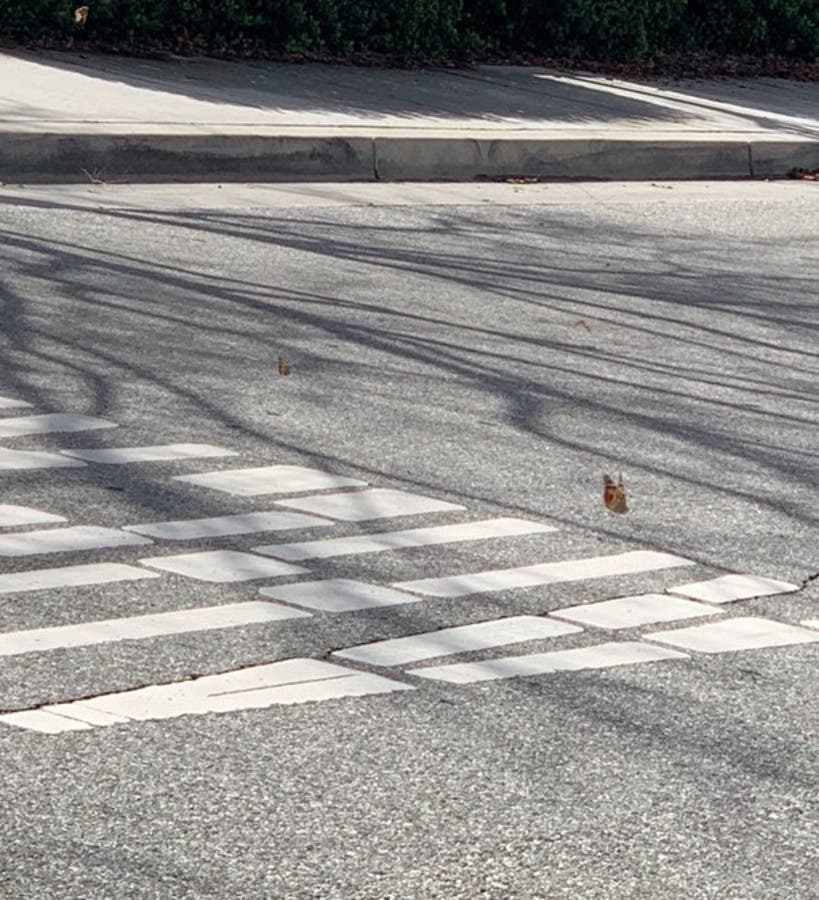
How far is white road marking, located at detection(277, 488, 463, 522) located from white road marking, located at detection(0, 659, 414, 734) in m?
1.27

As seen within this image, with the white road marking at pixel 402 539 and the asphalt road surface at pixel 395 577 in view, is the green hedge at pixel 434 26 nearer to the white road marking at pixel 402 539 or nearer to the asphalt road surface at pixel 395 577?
the asphalt road surface at pixel 395 577

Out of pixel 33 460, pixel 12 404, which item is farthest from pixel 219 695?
pixel 12 404

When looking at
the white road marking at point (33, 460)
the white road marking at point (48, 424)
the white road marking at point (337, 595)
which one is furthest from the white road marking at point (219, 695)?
the white road marking at point (48, 424)

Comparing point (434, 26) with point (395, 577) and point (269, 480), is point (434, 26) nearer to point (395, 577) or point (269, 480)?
point (269, 480)

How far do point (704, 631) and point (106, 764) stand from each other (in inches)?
67.3

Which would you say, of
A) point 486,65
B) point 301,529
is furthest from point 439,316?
point 486,65

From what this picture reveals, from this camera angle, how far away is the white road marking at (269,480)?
616 centimetres

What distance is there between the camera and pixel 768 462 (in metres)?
6.99

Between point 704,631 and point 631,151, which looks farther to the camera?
point 631,151

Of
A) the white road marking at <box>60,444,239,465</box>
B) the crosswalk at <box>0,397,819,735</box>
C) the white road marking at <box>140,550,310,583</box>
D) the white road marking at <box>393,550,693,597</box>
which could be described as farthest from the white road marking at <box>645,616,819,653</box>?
the white road marking at <box>60,444,239,465</box>

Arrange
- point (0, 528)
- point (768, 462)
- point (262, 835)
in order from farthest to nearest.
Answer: point (768, 462) → point (0, 528) → point (262, 835)

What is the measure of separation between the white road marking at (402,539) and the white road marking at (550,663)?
0.84m

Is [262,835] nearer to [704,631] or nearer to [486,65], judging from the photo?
[704,631]

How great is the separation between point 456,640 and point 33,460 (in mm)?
1824
